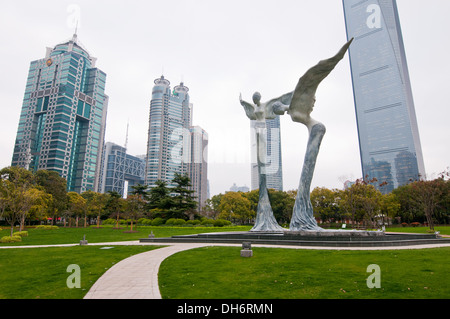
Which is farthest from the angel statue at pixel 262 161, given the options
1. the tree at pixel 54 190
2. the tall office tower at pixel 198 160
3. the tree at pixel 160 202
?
the tall office tower at pixel 198 160

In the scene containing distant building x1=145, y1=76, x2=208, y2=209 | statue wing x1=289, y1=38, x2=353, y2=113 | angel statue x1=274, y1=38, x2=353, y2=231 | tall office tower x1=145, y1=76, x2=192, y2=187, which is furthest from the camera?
tall office tower x1=145, y1=76, x2=192, y2=187

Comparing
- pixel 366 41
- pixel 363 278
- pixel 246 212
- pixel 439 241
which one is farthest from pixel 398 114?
pixel 363 278

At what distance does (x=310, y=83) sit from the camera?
16.3m

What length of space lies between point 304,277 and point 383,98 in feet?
406

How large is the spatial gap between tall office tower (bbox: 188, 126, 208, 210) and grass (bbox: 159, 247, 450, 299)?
7702 cm

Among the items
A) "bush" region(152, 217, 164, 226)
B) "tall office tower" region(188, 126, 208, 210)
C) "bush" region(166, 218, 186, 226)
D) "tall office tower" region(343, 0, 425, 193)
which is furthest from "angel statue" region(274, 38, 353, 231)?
"tall office tower" region(343, 0, 425, 193)

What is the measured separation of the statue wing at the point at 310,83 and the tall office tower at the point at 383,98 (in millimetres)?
94977

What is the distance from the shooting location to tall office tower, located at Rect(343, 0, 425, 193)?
103000 millimetres

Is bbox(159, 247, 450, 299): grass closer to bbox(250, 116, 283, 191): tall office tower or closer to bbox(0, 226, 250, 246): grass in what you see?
bbox(0, 226, 250, 246): grass

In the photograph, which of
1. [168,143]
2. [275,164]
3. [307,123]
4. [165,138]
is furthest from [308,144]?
[165,138]

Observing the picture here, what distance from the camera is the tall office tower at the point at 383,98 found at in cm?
10300

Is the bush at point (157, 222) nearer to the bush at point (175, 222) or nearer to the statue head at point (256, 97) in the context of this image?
the bush at point (175, 222)

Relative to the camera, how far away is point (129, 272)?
8133 millimetres

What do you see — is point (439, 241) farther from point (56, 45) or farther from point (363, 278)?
point (56, 45)
